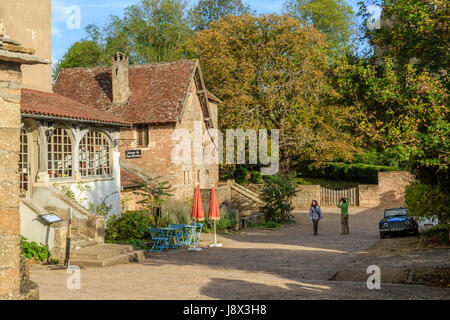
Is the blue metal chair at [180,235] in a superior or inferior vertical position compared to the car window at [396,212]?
inferior

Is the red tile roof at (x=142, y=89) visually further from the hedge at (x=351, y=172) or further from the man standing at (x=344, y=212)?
the hedge at (x=351, y=172)

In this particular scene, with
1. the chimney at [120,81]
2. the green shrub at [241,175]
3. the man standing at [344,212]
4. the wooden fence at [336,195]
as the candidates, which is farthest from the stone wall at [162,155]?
the wooden fence at [336,195]

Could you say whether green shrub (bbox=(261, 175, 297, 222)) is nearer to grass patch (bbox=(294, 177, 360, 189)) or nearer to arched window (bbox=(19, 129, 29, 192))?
grass patch (bbox=(294, 177, 360, 189))

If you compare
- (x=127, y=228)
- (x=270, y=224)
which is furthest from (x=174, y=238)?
(x=270, y=224)

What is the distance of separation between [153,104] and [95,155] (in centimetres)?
979

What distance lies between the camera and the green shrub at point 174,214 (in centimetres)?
2033

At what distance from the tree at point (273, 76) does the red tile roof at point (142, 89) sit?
22.5 ft

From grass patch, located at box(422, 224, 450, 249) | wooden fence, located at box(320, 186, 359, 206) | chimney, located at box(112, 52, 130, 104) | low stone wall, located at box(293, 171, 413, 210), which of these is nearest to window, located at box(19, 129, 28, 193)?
chimney, located at box(112, 52, 130, 104)

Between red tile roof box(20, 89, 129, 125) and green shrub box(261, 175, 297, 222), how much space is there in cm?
1292

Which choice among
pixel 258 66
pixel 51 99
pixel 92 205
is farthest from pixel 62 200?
pixel 258 66

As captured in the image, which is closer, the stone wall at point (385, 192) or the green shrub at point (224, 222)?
the green shrub at point (224, 222)

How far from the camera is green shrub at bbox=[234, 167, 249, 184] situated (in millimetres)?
42244
